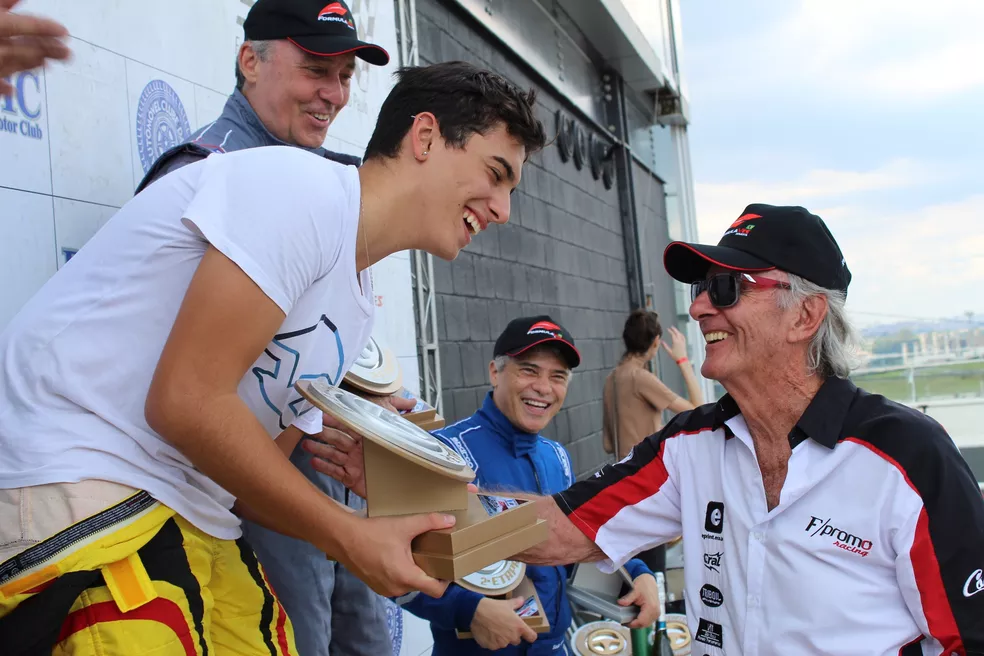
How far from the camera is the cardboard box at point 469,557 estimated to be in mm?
1187

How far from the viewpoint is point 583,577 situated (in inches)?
137

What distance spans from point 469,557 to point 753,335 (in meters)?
0.96

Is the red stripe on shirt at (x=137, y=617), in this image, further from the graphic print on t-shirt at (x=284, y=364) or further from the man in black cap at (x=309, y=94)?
the man in black cap at (x=309, y=94)

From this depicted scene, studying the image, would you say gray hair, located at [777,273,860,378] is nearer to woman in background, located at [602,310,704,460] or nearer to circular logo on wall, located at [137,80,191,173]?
circular logo on wall, located at [137,80,191,173]

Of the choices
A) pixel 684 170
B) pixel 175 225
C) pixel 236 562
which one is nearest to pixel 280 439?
pixel 236 562

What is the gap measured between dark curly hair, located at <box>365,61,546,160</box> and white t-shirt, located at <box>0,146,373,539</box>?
26 centimetres

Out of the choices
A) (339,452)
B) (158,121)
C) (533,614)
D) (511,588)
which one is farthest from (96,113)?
(533,614)

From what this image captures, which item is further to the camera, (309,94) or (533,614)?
(533,614)

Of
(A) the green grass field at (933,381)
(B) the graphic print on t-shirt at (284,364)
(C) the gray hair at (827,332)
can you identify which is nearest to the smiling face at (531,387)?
(C) the gray hair at (827,332)

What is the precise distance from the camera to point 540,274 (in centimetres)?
718

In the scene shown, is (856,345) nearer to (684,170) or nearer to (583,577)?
(583,577)

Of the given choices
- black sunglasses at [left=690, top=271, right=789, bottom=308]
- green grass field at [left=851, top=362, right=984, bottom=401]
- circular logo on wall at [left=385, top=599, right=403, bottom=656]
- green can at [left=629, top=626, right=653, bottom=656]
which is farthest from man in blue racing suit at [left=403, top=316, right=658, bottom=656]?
green grass field at [left=851, top=362, right=984, bottom=401]

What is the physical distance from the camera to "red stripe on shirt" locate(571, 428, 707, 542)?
1975 mm

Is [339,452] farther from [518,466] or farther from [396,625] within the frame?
[396,625]
